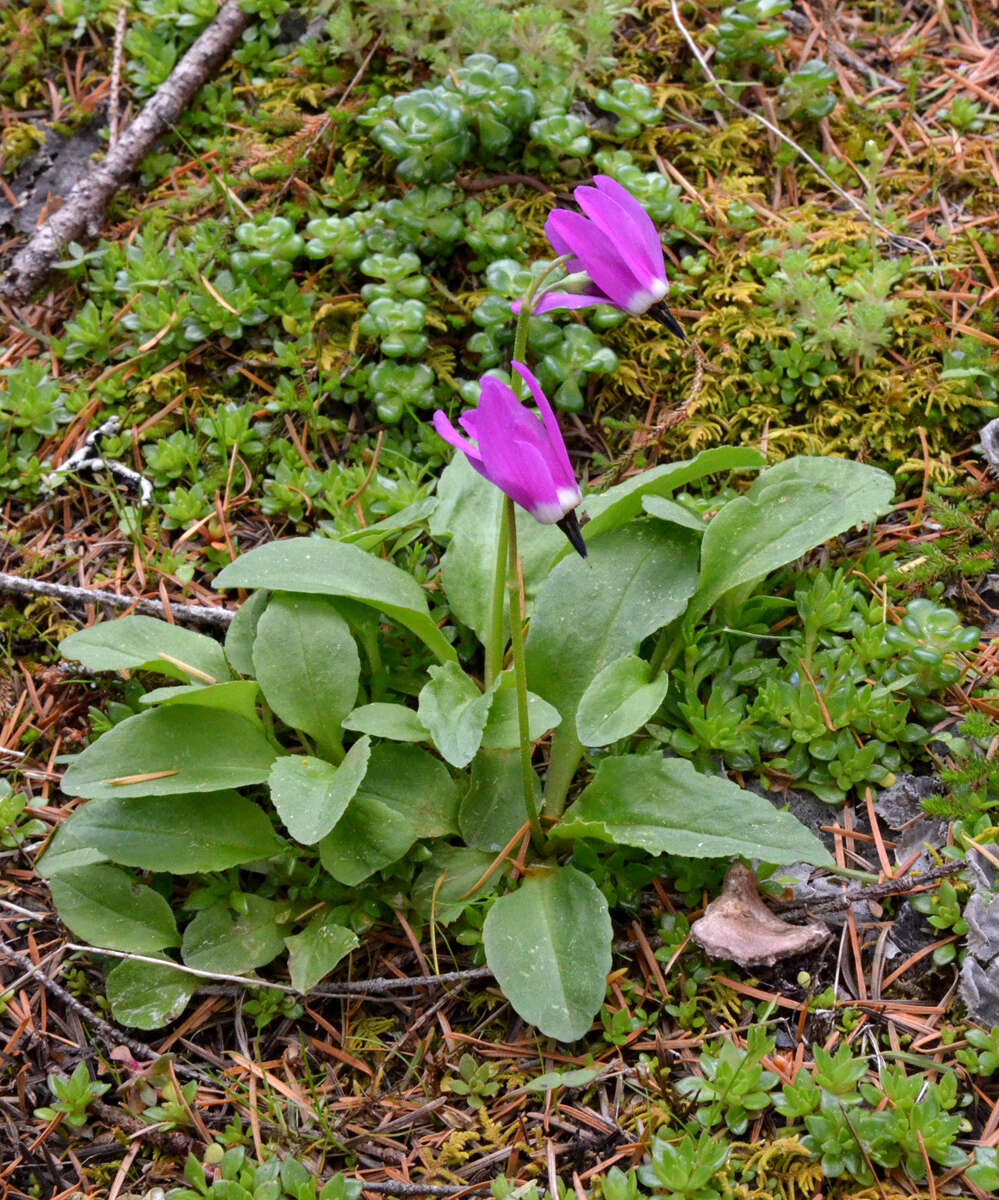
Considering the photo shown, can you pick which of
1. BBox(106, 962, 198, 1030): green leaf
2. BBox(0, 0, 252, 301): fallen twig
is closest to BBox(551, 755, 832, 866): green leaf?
BBox(106, 962, 198, 1030): green leaf

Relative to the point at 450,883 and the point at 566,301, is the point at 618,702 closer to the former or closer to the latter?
the point at 450,883

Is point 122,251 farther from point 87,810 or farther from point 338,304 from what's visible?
point 87,810

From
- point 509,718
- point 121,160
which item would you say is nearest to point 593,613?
point 509,718

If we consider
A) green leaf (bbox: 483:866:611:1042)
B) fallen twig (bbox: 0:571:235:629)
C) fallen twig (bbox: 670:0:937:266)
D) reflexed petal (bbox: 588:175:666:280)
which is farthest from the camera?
fallen twig (bbox: 670:0:937:266)

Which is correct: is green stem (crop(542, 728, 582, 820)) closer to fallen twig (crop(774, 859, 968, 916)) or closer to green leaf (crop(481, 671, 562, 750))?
green leaf (crop(481, 671, 562, 750))

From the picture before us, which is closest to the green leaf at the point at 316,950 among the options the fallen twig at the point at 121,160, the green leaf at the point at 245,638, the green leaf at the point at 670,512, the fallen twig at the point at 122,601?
the green leaf at the point at 245,638

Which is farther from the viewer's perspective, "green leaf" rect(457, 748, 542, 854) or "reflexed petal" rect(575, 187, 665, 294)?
"green leaf" rect(457, 748, 542, 854)

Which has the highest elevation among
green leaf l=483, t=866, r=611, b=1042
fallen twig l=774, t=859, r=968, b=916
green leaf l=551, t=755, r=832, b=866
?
green leaf l=551, t=755, r=832, b=866
